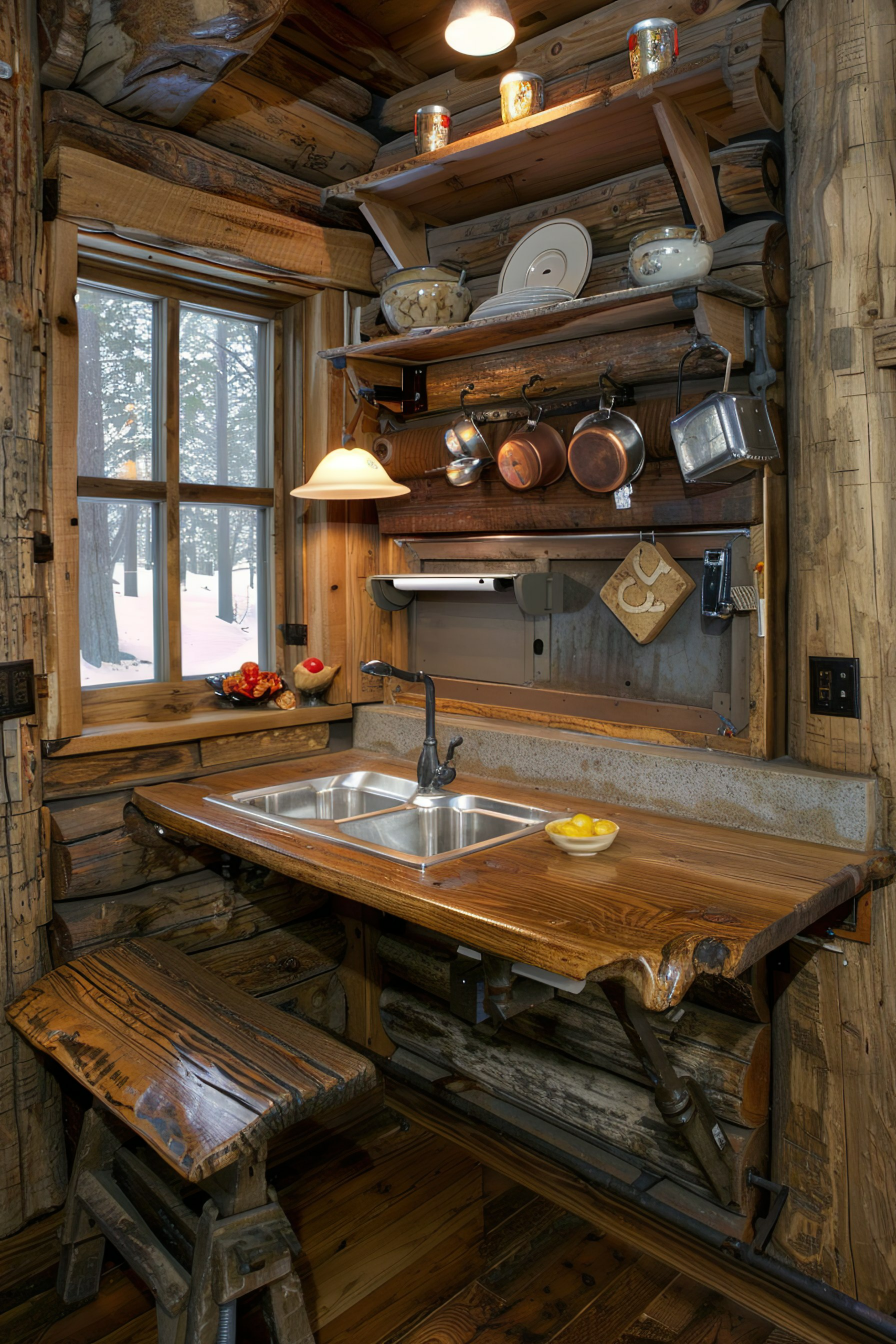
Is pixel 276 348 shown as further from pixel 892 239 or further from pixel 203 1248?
pixel 203 1248

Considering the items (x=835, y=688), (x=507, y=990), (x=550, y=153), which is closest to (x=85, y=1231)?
(x=507, y=990)

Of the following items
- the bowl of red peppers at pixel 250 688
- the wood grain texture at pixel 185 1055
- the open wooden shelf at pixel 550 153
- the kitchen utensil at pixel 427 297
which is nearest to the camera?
the wood grain texture at pixel 185 1055

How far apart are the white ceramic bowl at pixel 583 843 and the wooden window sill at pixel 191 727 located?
1.14 m

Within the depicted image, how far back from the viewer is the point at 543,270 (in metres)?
2.45

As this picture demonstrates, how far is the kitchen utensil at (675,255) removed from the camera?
1910 millimetres

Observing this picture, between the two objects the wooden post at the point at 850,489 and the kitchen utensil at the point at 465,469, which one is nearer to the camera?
the wooden post at the point at 850,489

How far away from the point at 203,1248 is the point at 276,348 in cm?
246

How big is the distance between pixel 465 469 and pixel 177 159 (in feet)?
3.64

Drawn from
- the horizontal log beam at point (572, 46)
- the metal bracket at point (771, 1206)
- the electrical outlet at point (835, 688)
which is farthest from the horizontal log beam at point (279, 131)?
the metal bracket at point (771, 1206)

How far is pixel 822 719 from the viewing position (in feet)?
6.50

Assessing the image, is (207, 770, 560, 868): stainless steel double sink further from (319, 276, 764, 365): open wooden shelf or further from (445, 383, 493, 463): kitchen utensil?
(319, 276, 764, 365): open wooden shelf

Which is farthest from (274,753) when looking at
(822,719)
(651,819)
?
(822,719)

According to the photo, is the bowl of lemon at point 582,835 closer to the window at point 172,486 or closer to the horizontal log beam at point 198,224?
the window at point 172,486

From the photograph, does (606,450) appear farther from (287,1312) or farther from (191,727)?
(287,1312)
